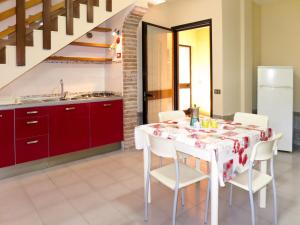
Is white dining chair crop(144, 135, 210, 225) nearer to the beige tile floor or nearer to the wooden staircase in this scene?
the beige tile floor

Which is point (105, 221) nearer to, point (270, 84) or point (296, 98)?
point (270, 84)

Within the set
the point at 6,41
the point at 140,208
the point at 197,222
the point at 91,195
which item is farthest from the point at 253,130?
the point at 6,41

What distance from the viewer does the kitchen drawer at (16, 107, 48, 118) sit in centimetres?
347

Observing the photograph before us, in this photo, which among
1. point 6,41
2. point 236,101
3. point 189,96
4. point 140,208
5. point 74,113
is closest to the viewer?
point 140,208

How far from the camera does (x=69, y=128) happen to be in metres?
4.01

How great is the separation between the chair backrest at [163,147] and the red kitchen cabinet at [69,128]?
2.08 meters

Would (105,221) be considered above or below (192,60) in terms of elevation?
below

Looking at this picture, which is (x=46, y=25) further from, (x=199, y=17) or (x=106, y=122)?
(x=199, y=17)

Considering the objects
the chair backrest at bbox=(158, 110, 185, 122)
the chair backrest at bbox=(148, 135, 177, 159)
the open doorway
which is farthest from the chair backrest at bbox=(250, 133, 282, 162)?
the open doorway

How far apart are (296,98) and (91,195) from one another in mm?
4261

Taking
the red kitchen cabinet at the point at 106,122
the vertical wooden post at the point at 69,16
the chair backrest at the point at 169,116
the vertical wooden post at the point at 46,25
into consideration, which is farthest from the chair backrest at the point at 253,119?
the vertical wooden post at the point at 46,25

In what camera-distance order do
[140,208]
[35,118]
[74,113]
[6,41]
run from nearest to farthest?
[140,208] → [6,41] → [35,118] → [74,113]

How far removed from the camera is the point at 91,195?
2.96 metres

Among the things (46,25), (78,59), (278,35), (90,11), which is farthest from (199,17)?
(46,25)
